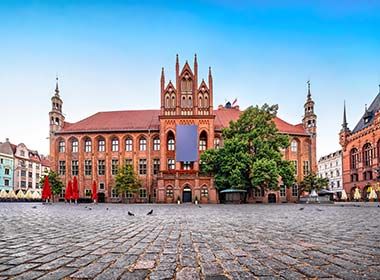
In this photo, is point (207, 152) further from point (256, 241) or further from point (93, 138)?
point (256, 241)

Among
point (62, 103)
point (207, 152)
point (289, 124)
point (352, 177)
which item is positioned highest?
point (62, 103)

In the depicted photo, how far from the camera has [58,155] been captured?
50.0 meters

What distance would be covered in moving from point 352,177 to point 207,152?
34367 millimetres

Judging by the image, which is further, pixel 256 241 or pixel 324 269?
pixel 256 241

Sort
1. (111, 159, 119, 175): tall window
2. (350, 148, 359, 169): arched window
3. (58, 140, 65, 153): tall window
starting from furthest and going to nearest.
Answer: (350, 148, 359, 169): arched window → (58, 140, 65, 153): tall window → (111, 159, 119, 175): tall window

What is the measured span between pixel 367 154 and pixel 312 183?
17383 millimetres

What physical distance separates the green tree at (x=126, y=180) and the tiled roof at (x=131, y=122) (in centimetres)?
716

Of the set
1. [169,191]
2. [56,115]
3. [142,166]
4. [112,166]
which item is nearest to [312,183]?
[169,191]

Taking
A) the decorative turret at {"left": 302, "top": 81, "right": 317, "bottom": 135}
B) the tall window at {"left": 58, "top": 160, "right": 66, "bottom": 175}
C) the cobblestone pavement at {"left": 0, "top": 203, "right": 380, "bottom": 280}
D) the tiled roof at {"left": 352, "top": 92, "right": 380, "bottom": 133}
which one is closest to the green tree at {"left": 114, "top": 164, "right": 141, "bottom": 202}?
the tall window at {"left": 58, "top": 160, "right": 66, "bottom": 175}

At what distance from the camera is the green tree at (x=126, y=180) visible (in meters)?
43.8

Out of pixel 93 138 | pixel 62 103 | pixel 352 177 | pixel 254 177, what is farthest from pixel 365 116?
pixel 62 103

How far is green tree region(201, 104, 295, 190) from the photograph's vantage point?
35250 millimetres

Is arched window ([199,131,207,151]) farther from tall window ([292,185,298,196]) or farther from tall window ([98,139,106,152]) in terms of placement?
tall window ([292,185,298,196])

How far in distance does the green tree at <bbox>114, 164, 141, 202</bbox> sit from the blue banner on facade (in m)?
→ 7.03
